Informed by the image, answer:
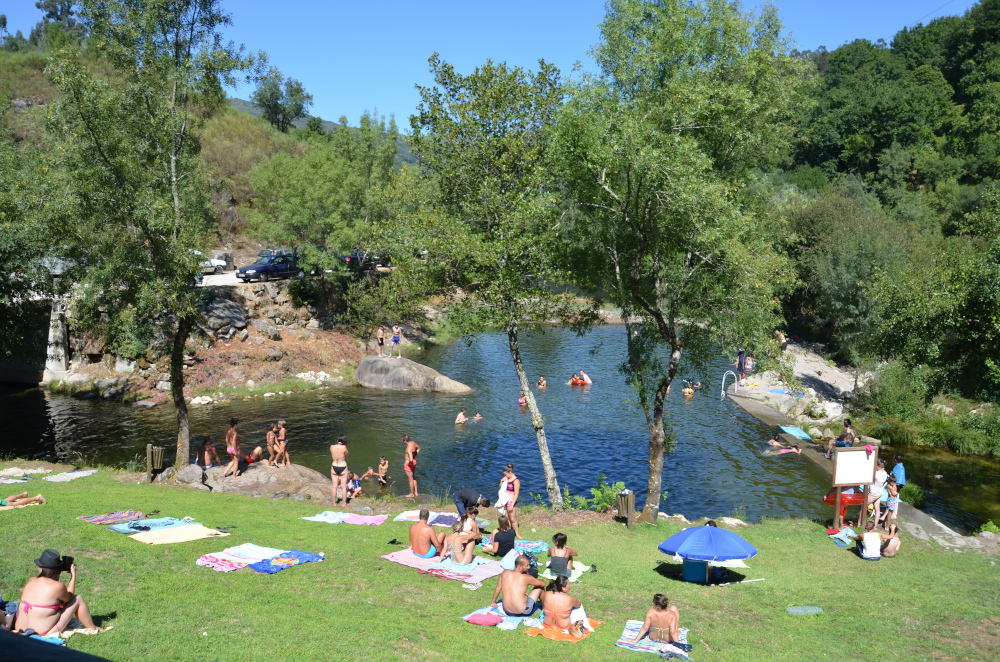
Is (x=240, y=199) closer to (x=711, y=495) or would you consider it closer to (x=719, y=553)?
(x=711, y=495)

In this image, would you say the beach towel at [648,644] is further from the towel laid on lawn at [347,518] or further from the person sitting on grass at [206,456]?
the person sitting on grass at [206,456]

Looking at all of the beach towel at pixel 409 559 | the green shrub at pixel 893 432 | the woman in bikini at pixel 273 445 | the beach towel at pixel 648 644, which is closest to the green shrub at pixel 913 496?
the green shrub at pixel 893 432

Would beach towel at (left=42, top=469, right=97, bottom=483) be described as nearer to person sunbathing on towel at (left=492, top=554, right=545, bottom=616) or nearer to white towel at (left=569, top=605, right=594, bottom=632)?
person sunbathing on towel at (left=492, top=554, right=545, bottom=616)

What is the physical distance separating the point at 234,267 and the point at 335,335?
1833cm

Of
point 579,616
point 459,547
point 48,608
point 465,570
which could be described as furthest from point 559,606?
point 48,608

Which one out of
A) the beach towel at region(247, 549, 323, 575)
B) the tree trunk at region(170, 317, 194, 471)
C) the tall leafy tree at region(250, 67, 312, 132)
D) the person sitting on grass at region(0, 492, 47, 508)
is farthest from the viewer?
the tall leafy tree at region(250, 67, 312, 132)

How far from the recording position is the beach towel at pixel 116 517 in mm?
16188

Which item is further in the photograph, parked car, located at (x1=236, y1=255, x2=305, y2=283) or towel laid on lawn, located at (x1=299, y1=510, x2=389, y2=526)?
parked car, located at (x1=236, y1=255, x2=305, y2=283)

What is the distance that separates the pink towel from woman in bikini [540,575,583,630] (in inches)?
327

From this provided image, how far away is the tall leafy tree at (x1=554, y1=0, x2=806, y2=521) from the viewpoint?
17.8 metres

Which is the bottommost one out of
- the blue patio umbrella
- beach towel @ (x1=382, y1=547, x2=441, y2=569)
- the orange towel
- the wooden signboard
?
beach towel @ (x1=382, y1=547, x2=441, y2=569)

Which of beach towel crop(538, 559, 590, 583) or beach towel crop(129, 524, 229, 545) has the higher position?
beach towel crop(129, 524, 229, 545)

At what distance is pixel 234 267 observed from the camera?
63844mm

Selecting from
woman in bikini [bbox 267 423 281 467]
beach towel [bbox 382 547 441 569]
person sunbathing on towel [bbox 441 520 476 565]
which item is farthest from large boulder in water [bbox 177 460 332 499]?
person sunbathing on towel [bbox 441 520 476 565]
